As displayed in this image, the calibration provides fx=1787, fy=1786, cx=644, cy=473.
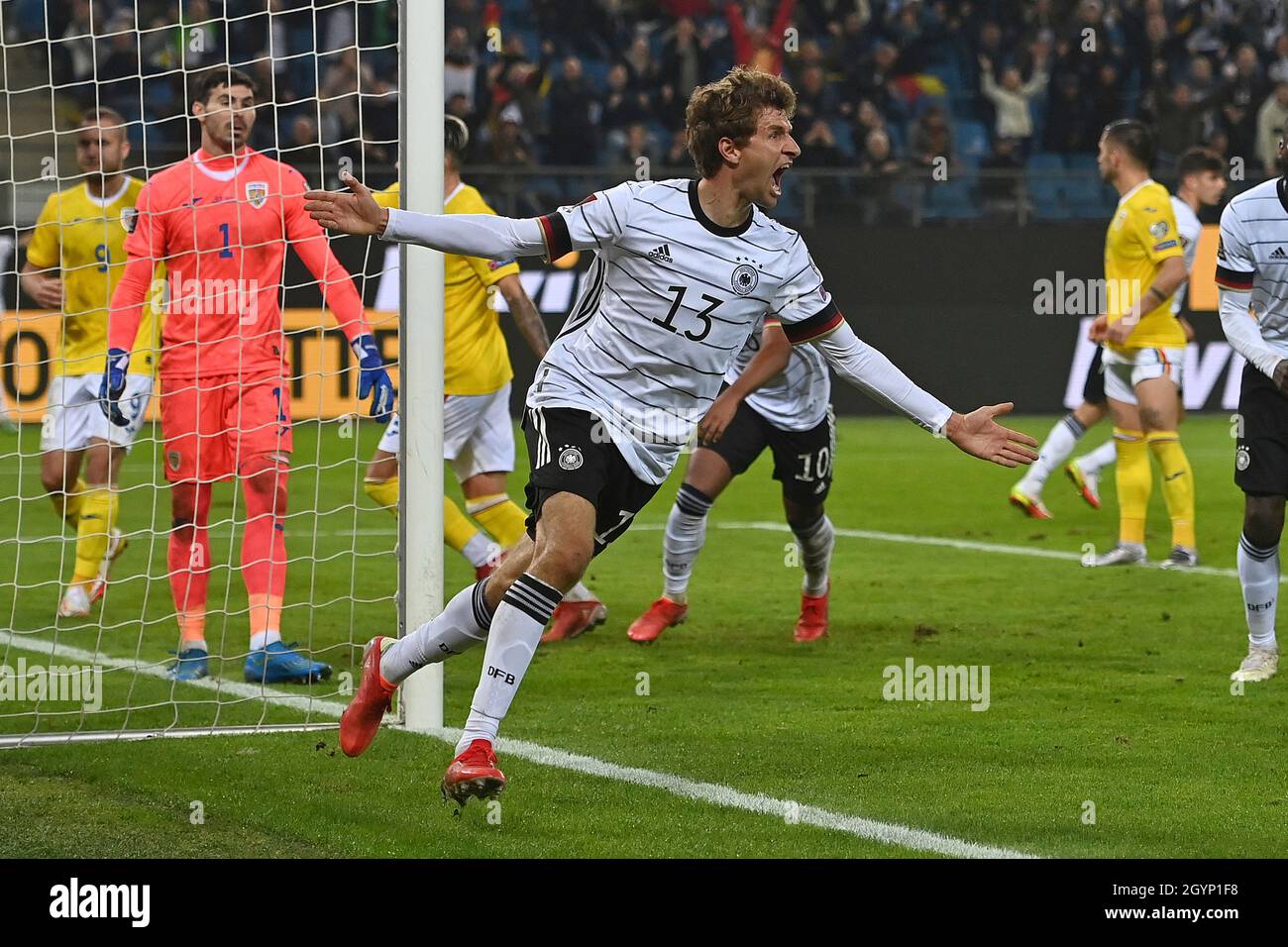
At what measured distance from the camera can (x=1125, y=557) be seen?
10008 mm

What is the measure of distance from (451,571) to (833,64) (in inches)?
514

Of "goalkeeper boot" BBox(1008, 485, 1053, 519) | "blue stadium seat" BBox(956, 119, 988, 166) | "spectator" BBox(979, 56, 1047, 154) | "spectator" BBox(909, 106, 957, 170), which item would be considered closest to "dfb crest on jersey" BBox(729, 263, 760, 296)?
"goalkeeper boot" BBox(1008, 485, 1053, 519)

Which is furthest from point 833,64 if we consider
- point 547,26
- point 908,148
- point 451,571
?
point 451,571

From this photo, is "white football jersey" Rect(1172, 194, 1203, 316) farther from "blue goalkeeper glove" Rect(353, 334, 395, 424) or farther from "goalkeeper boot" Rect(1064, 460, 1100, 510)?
"blue goalkeeper glove" Rect(353, 334, 395, 424)

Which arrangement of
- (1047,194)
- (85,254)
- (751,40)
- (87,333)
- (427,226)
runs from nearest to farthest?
(427,226) → (85,254) → (87,333) → (1047,194) → (751,40)

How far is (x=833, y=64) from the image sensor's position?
2142cm

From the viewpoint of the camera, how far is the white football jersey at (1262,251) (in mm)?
6520

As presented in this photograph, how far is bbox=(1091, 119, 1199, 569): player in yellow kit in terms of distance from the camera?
985 centimetres

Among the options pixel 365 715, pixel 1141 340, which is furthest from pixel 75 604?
pixel 1141 340

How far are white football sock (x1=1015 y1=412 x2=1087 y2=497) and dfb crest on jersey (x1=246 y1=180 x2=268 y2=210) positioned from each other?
5.99 meters

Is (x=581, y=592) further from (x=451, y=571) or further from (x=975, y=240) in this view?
(x=975, y=240)

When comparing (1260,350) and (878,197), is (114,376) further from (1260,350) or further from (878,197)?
(878,197)

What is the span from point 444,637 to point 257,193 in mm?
2516

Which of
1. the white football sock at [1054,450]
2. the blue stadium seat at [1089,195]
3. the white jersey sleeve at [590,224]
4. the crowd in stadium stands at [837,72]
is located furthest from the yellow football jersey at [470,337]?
the blue stadium seat at [1089,195]
